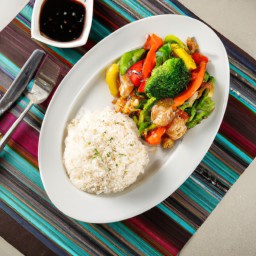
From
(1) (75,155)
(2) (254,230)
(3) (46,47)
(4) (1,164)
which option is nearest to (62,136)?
(1) (75,155)

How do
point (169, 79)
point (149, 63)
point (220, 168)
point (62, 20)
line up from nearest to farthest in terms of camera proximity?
point (169, 79)
point (149, 63)
point (62, 20)
point (220, 168)

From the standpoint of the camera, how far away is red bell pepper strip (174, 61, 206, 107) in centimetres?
227

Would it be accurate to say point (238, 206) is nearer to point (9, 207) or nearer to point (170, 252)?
point (170, 252)

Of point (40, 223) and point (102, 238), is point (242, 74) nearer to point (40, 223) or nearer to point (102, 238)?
point (102, 238)

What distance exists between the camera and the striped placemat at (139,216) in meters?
2.58

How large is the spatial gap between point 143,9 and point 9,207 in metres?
1.78

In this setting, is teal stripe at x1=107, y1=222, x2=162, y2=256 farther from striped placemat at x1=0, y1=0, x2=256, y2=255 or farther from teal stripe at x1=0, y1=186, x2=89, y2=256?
teal stripe at x1=0, y1=186, x2=89, y2=256

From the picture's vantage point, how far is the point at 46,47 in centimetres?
260

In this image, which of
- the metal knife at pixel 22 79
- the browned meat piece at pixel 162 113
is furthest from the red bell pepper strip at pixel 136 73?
the metal knife at pixel 22 79

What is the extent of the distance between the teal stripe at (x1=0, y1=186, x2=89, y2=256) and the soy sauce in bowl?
1184 millimetres

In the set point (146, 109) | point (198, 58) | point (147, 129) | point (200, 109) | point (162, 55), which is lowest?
point (147, 129)

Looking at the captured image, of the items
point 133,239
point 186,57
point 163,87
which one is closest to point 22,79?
point 163,87

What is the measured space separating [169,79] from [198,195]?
0.98 m

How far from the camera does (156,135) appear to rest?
237 centimetres
